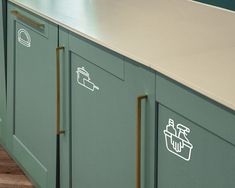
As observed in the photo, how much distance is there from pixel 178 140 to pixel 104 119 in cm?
53

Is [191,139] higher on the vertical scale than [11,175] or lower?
higher

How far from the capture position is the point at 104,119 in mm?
2625

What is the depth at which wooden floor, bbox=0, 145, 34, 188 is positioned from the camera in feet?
11.7

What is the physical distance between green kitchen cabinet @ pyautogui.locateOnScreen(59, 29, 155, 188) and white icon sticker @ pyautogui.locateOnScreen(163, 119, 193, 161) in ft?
0.28

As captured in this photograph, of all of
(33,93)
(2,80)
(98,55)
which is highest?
(98,55)

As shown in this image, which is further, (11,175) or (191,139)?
(11,175)

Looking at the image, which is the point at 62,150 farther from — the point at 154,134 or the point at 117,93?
the point at 154,134

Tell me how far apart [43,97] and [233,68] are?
1253 millimetres

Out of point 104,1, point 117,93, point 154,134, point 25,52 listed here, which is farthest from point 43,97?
point 154,134

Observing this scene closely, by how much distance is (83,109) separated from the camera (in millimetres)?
2789

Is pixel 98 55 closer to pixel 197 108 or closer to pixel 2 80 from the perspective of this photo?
pixel 197 108

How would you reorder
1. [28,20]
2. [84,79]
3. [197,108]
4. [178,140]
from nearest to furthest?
[197,108] < [178,140] < [84,79] < [28,20]

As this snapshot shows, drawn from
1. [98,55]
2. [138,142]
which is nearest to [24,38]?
[98,55]

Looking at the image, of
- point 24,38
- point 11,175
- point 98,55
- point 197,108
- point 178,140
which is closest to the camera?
point 197,108
